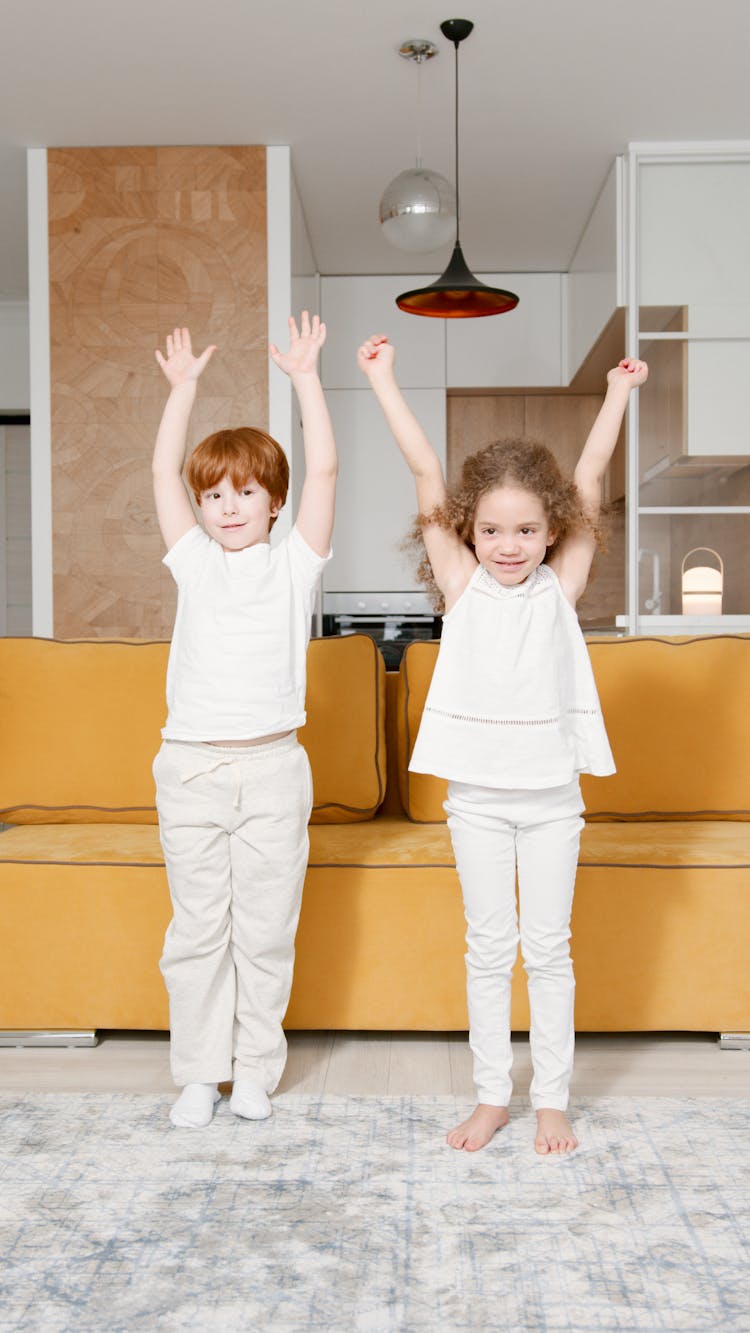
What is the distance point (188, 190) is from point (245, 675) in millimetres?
3330

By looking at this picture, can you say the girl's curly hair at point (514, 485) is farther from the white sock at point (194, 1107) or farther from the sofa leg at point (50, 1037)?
the sofa leg at point (50, 1037)

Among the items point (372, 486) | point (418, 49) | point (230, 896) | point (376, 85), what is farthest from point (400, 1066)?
point (372, 486)

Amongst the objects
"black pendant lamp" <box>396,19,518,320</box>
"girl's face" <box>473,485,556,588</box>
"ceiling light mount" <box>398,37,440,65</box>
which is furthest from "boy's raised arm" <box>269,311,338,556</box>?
"ceiling light mount" <box>398,37,440,65</box>

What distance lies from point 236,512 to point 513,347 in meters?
→ 4.50

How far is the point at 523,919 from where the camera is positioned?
1.76 meters

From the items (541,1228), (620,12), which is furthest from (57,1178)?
(620,12)

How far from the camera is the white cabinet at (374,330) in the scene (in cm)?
604

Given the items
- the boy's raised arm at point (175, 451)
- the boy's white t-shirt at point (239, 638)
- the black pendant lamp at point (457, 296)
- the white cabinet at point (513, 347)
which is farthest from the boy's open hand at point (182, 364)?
the white cabinet at point (513, 347)

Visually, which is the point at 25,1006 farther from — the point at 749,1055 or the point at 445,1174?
the point at 749,1055

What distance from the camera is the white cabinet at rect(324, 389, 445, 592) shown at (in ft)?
19.9

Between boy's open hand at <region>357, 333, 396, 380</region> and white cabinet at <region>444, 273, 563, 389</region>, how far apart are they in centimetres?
431

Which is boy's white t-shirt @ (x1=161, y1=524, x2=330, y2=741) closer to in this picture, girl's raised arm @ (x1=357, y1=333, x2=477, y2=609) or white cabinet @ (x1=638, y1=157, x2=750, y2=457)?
girl's raised arm @ (x1=357, y1=333, x2=477, y2=609)

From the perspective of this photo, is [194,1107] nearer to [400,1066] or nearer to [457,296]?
[400,1066]

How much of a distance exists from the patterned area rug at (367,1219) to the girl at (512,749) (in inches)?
5.2
